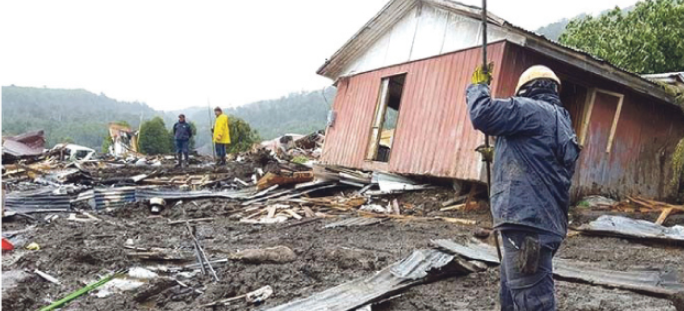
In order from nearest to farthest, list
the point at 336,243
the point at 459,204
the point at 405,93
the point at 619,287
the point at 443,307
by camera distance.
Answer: the point at 443,307
the point at 619,287
the point at 336,243
the point at 459,204
the point at 405,93

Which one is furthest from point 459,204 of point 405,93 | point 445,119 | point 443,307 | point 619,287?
point 443,307

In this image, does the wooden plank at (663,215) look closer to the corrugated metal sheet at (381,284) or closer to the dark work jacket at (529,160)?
the corrugated metal sheet at (381,284)


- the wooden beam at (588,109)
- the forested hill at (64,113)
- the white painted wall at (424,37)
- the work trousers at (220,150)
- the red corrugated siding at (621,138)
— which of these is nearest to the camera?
the red corrugated siding at (621,138)

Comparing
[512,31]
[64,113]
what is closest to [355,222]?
[512,31]

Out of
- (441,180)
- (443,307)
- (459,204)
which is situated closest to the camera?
(443,307)

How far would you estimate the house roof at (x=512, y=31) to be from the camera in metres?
7.36

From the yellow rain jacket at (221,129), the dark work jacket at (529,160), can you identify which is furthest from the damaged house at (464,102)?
the yellow rain jacket at (221,129)

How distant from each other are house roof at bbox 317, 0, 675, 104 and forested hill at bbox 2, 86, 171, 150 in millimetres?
51641

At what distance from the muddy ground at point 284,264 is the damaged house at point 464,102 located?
1439mm

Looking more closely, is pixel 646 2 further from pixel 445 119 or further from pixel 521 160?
pixel 521 160

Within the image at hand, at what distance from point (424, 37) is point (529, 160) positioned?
24.3 feet

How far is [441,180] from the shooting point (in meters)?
9.30

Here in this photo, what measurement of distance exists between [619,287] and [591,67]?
4860mm

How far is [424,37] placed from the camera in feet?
Result: 32.2
